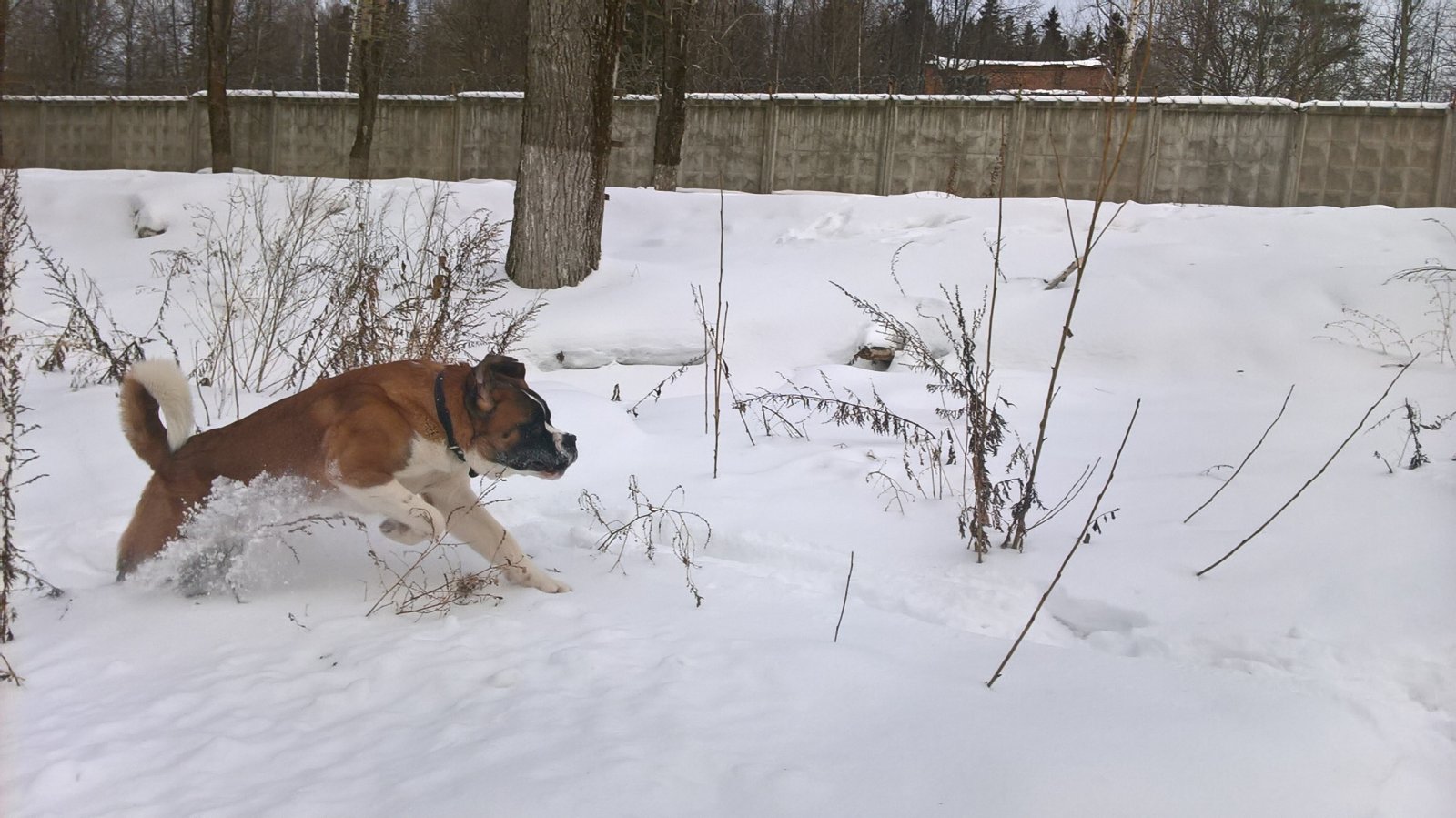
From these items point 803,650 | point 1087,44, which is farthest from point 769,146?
point 803,650

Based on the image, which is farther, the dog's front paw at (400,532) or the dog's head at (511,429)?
the dog's front paw at (400,532)

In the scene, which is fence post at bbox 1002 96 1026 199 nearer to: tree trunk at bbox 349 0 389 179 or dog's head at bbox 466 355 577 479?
tree trunk at bbox 349 0 389 179

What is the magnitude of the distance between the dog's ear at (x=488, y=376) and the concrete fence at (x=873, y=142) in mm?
11691

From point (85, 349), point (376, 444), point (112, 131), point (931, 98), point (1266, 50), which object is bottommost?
point (85, 349)

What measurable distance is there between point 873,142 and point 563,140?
1029 cm

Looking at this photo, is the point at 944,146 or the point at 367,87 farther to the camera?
the point at 367,87

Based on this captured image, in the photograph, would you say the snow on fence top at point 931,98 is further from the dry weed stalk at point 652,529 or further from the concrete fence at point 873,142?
the dry weed stalk at point 652,529

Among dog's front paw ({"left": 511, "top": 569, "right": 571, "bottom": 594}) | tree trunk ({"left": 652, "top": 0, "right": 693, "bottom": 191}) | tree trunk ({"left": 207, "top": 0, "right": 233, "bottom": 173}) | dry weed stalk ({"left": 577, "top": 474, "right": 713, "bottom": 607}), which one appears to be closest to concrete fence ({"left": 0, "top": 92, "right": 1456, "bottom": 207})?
tree trunk ({"left": 652, "top": 0, "right": 693, "bottom": 191})

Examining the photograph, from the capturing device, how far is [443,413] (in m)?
3.62

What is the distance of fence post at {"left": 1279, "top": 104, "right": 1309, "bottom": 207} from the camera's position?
52.4 feet

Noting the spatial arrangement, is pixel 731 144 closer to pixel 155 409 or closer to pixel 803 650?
pixel 155 409

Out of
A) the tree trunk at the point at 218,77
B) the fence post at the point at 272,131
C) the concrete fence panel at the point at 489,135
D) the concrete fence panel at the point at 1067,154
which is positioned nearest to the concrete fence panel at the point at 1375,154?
the concrete fence panel at the point at 1067,154

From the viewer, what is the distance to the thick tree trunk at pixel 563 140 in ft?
29.6

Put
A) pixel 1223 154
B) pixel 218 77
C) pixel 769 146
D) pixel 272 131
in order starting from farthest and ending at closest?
pixel 272 131 → pixel 769 146 → pixel 218 77 → pixel 1223 154
